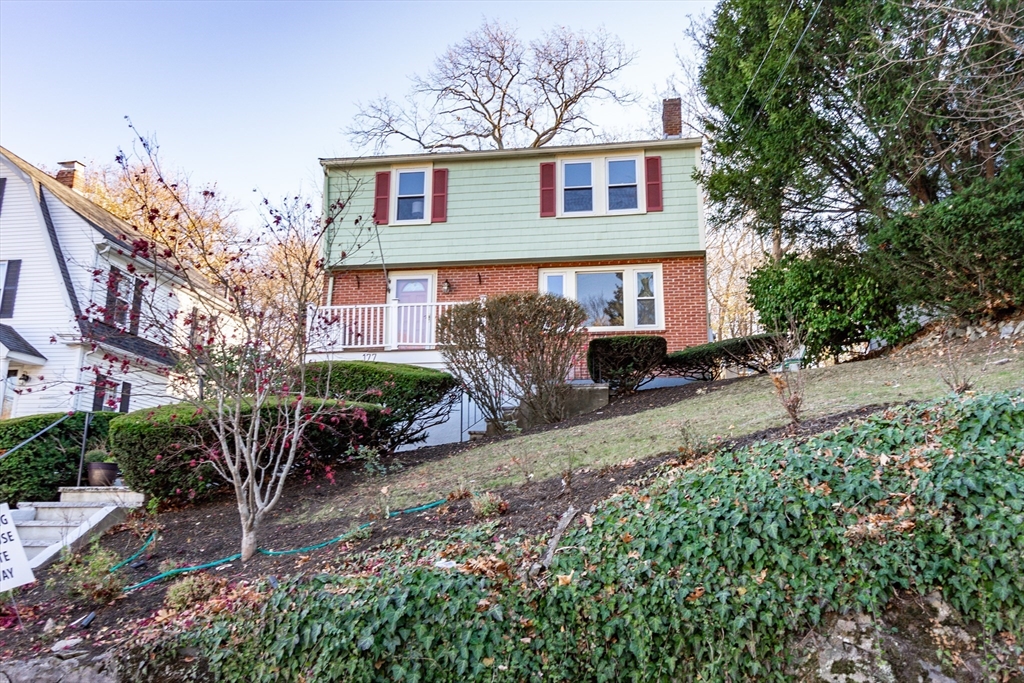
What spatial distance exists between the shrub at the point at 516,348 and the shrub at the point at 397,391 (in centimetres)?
44

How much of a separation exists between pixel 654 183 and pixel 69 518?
11604 millimetres

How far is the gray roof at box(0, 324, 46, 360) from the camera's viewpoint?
12.9 m

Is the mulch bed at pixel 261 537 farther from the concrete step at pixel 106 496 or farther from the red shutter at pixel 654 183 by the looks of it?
the red shutter at pixel 654 183

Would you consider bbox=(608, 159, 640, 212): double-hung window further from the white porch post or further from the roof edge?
the white porch post

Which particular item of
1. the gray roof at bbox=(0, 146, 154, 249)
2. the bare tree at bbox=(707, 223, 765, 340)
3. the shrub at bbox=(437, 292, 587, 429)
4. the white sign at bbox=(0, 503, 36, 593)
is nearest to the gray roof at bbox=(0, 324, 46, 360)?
the gray roof at bbox=(0, 146, 154, 249)

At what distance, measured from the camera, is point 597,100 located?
23141 millimetres

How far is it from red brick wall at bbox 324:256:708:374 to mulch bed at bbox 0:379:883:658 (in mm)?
7767

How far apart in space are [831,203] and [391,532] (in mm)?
9114

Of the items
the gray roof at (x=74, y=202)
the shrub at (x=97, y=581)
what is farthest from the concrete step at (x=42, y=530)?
the gray roof at (x=74, y=202)

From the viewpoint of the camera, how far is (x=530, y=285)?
14367 millimetres

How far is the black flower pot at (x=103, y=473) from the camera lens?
8.23 metres

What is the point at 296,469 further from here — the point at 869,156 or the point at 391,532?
the point at 869,156

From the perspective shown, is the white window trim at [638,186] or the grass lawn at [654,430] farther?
the white window trim at [638,186]

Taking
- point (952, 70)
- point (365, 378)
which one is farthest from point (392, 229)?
point (952, 70)
